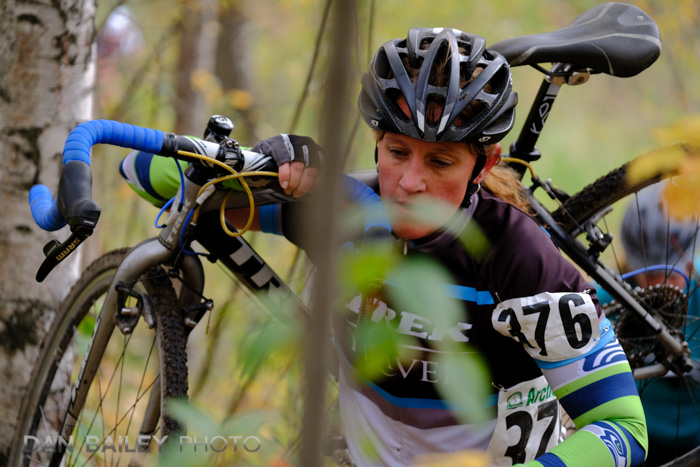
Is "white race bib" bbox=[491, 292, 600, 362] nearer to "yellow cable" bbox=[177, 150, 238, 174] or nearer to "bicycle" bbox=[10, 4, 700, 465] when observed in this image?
"bicycle" bbox=[10, 4, 700, 465]

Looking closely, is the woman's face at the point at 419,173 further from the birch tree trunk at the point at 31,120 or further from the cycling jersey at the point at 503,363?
the birch tree trunk at the point at 31,120

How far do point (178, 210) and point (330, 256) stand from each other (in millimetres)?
1400

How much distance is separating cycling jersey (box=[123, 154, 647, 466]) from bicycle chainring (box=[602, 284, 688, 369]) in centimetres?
73

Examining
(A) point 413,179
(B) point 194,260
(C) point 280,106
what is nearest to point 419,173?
(A) point 413,179

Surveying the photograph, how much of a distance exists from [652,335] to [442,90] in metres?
1.28

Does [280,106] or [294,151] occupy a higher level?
[280,106]

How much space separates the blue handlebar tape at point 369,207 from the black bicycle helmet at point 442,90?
0.88ft

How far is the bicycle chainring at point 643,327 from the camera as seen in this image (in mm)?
2672

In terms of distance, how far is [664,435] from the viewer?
2963mm

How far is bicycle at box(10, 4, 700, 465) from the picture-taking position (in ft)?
6.21

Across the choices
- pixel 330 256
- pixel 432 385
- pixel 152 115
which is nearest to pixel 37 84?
pixel 432 385

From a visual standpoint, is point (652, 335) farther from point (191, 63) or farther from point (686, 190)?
point (191, 63)

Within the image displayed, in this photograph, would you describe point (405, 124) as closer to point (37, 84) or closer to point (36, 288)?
point (37, 84)

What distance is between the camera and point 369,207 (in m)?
1.35
